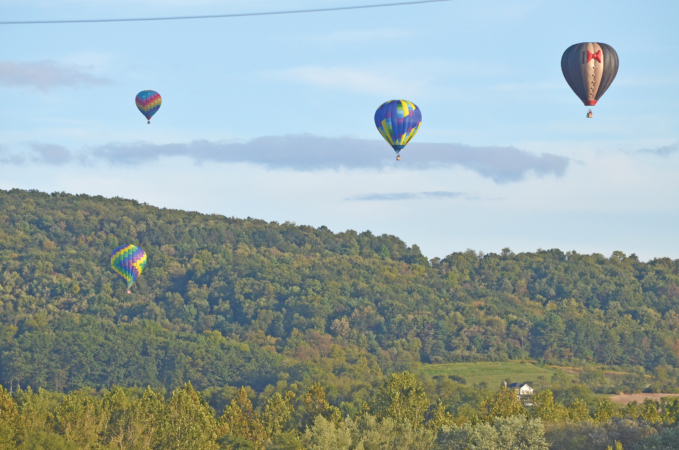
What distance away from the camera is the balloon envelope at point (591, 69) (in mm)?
76688

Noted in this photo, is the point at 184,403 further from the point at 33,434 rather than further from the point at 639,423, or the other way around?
the point at 639,423

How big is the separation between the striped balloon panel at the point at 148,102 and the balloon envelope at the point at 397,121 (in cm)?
5179

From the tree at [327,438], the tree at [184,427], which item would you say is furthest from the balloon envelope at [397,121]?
the tree at [184,427]

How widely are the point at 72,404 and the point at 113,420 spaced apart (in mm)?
4092

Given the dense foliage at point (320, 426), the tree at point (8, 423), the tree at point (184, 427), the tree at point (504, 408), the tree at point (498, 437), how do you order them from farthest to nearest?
the tree at point (504, 408) < the tree at point (184, 427) < the tree at point (8, 423) < the dense foliage at point (320, 426) < the tree at point (498, 437)

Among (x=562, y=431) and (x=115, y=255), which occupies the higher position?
(x=115, y=255)

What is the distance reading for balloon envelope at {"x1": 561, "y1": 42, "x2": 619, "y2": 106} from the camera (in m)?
76.7

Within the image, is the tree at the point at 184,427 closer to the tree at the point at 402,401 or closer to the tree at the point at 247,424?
the tree at the point at 247,424

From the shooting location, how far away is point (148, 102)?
140500 millimetres

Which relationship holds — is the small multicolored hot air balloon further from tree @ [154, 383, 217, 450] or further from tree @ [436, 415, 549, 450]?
tree @ [436, 415, 549, 450]

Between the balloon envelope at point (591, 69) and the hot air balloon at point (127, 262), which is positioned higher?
the balloon envelope at point (591, 69)

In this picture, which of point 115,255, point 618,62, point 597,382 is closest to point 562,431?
point 618,62

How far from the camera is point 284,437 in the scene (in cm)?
8469

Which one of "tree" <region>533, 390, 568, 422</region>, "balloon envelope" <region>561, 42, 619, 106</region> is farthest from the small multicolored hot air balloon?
"balloon envelope" <region>561, 42, 619, 106</region>
